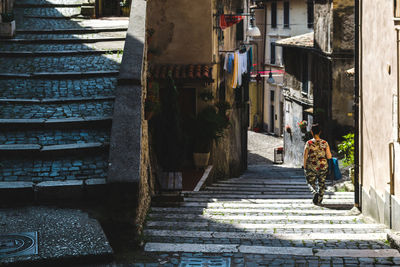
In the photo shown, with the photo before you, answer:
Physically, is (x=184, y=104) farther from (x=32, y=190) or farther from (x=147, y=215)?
(x=32, y=190)

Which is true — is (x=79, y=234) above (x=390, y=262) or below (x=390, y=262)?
above

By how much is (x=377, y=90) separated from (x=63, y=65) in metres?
5.53

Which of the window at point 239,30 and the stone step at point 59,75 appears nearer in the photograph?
the stone step at point 59,75

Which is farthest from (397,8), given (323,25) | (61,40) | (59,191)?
(323,25)

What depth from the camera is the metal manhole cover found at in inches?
190

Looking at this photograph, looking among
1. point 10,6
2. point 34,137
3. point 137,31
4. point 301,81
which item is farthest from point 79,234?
point 301,81

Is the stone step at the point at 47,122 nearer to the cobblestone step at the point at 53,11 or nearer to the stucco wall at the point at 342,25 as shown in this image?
the cobblestone step at the point at 53,11

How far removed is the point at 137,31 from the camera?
937 centimetres

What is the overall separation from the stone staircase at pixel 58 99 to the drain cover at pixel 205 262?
154 cm

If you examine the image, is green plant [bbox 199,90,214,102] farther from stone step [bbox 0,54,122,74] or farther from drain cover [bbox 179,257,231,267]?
drain cover [bbox 179,257,231,267]

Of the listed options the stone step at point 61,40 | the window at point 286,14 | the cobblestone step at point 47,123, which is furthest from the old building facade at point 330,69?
the cobblestone step at point 47,123

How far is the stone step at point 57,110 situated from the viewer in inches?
325

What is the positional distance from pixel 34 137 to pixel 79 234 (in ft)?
9.15

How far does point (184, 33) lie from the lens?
54.4 ft
